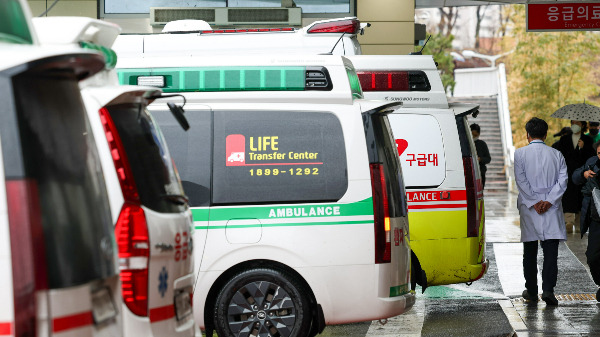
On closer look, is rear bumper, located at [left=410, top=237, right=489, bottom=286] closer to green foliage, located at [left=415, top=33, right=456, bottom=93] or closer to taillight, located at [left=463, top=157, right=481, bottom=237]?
taillight, located at [left=463, top=157, right=481, bottom=237]

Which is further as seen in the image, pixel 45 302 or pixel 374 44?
pixel 374 44

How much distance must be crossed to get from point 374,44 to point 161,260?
14560 millimetres

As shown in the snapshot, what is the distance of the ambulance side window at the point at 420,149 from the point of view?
31.8 ft

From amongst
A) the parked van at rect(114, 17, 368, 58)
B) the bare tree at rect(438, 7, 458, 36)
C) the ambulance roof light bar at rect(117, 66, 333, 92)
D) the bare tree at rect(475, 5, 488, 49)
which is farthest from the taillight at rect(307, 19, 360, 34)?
the bare tree at rect(475, 5, 488, 49)

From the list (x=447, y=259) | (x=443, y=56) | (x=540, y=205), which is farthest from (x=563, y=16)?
(x=443, y=56)

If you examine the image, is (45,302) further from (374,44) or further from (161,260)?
(374,44)

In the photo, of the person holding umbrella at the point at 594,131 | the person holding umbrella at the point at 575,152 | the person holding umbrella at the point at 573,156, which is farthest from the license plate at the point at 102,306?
the person holding umbrella at the point at 594,131

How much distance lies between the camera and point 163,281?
4.50 meters

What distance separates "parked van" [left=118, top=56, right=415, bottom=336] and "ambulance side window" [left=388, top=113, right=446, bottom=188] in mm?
2059

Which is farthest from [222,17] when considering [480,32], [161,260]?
Answer: [480,32]

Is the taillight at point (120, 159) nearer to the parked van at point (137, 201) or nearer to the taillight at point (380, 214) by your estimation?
the parked van at point (137, 201)

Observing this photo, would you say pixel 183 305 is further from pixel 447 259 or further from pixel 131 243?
pixel 447 259

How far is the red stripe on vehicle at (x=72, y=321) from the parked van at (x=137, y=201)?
1.04 meters

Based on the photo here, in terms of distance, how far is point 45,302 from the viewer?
3.12 meters
